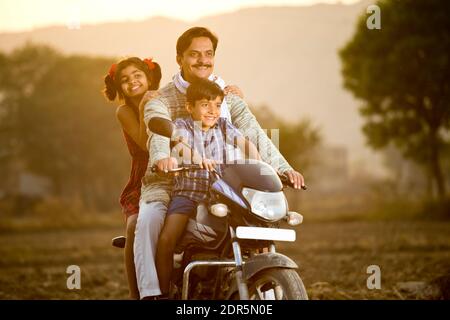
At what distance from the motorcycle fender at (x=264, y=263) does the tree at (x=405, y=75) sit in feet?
53.3

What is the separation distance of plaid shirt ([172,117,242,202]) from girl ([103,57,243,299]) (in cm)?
49

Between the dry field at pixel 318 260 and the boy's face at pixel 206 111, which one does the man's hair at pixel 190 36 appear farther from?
the dry field at pixel 318 260

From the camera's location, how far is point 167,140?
496 centimetres

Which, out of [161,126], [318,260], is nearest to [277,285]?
[161,126]

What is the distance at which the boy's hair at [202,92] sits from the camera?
4949mm

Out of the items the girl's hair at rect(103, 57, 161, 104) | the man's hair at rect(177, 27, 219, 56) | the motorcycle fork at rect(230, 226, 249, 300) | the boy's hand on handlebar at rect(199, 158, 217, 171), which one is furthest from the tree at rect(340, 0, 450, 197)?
the motorcycle fork at rect(230, 226, 249, 300)

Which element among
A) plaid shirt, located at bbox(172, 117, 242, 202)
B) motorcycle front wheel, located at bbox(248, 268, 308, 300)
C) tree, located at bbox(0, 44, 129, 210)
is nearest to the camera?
motorcycle front wheel, located at bbox(248, 268, 308, 300)

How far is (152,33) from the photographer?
25.2 feet

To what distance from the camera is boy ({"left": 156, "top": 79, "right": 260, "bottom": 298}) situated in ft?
15.6

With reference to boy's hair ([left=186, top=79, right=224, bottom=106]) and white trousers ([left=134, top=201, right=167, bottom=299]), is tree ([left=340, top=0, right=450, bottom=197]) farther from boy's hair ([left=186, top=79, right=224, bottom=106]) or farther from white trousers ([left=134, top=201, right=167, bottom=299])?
white trousers ([left=134, top=201, right=167, bottom=299])

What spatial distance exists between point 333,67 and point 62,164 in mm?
37660

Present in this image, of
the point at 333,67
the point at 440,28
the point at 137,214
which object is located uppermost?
the point at 333,67
